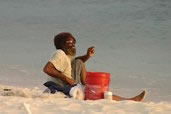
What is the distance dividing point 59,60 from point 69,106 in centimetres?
81

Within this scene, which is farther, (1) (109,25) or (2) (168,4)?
(2) (168,4)

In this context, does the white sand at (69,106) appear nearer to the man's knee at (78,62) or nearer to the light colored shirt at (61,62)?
the light colored shirt at (61,62)

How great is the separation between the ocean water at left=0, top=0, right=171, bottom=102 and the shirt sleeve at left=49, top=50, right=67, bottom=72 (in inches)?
114

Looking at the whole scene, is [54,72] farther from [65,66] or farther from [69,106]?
[69,106]

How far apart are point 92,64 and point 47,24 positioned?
14979mm

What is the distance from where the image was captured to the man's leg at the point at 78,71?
5.89 meters

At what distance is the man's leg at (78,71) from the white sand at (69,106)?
1.90 ft

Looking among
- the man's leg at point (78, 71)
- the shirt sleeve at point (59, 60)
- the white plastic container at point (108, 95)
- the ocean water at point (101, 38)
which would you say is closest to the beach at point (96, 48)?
the ocean water at point (101, 38)

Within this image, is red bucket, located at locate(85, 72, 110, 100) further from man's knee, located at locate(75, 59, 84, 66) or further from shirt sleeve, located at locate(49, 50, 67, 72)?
man's knee, located at locate(75, 59, 84, 66)

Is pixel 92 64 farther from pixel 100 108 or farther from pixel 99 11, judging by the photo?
pixel 99 11

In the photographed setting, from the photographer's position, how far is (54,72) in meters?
5.59

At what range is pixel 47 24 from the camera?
28.2 metres

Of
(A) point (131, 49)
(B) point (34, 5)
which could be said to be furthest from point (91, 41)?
(B) point (34, 5)

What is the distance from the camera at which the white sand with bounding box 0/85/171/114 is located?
4.71 meters
